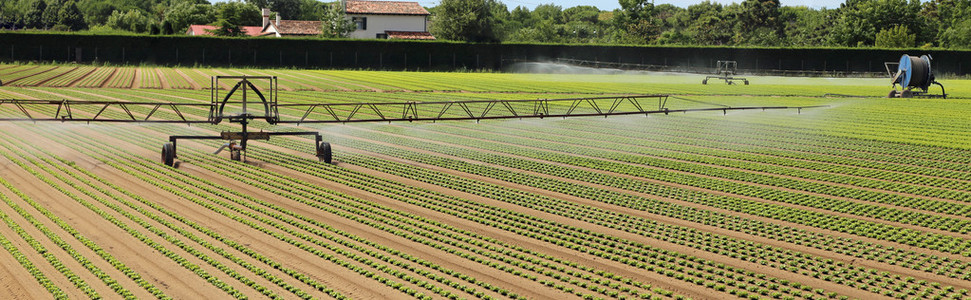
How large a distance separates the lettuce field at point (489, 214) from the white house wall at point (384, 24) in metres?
93.4

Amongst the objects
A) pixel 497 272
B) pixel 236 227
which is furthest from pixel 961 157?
pixel 236 227

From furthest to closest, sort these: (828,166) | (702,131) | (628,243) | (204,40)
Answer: (204,40) → (702,131) → (828,166) → (628,243)

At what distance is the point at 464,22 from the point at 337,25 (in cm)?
2500

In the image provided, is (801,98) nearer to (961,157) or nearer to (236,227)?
(961,157)

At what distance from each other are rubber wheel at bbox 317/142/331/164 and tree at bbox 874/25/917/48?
4429 inches

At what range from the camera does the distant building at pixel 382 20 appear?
418ft

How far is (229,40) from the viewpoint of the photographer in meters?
89.3

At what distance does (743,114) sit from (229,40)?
58.0m

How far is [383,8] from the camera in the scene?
426 feet

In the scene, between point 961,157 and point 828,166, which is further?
point 961,157

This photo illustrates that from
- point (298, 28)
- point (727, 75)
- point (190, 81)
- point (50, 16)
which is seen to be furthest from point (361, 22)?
point (50, 16)

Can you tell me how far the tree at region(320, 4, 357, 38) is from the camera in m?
123

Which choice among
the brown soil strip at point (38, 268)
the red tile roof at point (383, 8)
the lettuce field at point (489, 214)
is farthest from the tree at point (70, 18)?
the brown soil strip at point (38, 268)

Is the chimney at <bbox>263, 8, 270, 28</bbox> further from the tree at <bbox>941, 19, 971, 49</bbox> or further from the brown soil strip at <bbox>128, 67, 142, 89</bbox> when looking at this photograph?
the tree at <bbox>941, 19, 971, 49</bbox>
